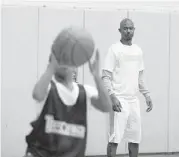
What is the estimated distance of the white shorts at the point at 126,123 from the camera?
20.4ft

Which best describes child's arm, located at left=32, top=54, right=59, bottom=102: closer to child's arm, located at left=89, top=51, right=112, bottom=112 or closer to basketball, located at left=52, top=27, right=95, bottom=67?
basketball, located at left=52, top=27, right=95, bottom=67

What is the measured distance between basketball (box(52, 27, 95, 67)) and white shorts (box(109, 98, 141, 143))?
8.85 ft

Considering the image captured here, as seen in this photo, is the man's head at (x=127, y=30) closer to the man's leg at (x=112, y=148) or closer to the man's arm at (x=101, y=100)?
the man's leg at (x=112, y=148)

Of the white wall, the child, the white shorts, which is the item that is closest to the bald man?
the white shorts

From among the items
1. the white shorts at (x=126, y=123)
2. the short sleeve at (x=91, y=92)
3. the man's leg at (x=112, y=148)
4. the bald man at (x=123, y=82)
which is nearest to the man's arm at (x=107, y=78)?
the bald man at (x=123, y=82)

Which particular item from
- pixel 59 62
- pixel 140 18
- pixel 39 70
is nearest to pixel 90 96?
pixel 59 62

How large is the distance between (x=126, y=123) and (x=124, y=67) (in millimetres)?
659

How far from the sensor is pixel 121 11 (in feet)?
24.2

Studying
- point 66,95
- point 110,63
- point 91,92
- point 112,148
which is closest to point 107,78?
point 110,63

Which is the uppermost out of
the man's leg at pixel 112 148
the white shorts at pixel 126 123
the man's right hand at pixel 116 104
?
the man's right hand at pixel 116 104

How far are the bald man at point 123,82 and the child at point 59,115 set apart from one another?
99.4 inches

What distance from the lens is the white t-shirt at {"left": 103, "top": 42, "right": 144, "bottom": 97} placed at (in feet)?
Answer: 20.3

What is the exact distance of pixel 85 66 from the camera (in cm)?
717

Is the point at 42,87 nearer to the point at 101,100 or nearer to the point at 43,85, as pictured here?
the point at 43,85
